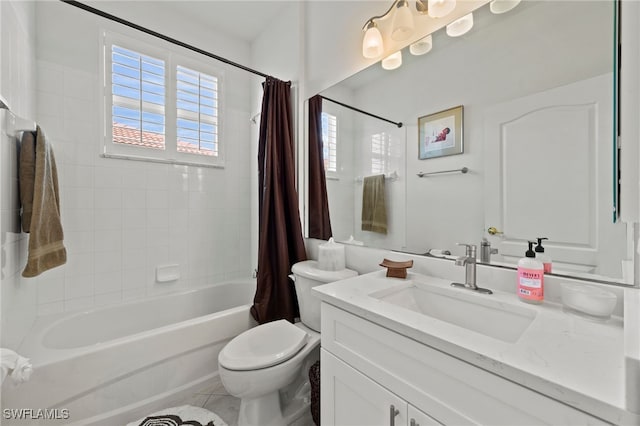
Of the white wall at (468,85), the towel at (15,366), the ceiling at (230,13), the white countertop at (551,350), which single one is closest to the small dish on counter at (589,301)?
the white countertop at (551,350)

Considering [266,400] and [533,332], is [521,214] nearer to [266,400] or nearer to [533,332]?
[533,332]

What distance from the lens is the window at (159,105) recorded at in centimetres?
193

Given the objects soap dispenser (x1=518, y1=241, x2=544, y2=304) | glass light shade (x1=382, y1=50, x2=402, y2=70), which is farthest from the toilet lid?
glass light shade (x1=382, y1=50, x2=402, y2=70)

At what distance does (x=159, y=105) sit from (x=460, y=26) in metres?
2.17

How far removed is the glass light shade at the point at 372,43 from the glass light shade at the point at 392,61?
0.18 ft

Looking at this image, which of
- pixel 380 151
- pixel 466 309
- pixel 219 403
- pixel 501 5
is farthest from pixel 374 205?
pixel 219 403

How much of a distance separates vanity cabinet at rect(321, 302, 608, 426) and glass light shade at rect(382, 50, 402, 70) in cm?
123

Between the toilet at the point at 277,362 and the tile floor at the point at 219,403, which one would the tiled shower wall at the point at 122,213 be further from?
the toilet at the point at 277,362

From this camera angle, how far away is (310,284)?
1491mm

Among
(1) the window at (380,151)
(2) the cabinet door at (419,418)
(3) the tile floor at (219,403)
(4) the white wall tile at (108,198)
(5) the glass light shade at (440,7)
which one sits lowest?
(3) the tile floor at (219,403)

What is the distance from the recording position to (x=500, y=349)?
0.56m

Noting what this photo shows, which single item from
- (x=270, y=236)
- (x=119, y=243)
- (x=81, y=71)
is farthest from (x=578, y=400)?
(x=81, y=71)

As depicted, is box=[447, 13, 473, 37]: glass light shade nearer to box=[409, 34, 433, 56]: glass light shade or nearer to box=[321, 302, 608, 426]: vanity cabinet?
box=[409, 34, 433, 56]: glass light shade

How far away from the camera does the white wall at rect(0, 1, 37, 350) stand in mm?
1166
